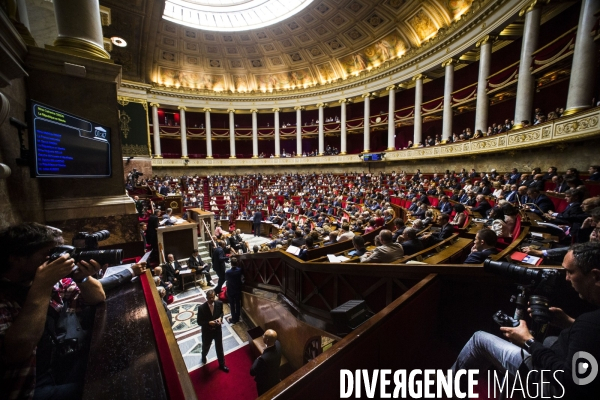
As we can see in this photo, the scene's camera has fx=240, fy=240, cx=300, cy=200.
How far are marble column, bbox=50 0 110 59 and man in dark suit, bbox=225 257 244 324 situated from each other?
14.9ft

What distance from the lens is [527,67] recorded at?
9.91 meters

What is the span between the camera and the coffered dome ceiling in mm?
15523

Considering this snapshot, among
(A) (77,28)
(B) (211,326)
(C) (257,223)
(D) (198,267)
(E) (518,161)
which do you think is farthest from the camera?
(C) (257,223)

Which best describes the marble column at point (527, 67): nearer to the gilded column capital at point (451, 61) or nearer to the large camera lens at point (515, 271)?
the gilded column capital at point (451, 61)

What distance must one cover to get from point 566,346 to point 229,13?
91.8ft

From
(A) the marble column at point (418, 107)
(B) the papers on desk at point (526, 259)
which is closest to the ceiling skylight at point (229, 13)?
(A) the marble column at point (418, 107)

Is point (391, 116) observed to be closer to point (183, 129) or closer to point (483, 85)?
point (483, 85)

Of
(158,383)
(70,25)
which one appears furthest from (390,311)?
(70,25)

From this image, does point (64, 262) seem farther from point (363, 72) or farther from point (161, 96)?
point (161, 96)

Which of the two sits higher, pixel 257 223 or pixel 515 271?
pixel 515 271

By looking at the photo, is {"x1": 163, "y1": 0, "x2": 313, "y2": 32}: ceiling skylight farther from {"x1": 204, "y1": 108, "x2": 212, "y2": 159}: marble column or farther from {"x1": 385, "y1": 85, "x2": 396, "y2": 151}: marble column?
{"x1": 385, "y1": 85, "x2": 396, "y2": 151}: marble column

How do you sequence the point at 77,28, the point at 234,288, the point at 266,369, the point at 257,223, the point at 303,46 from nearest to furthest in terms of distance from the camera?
the point at 77,28
the point at 266,369
the point at 234,288
the point at 257,223
the point at 303,46

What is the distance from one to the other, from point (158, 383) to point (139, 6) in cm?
1691

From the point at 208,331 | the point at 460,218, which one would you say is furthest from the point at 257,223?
the point at 460,218
